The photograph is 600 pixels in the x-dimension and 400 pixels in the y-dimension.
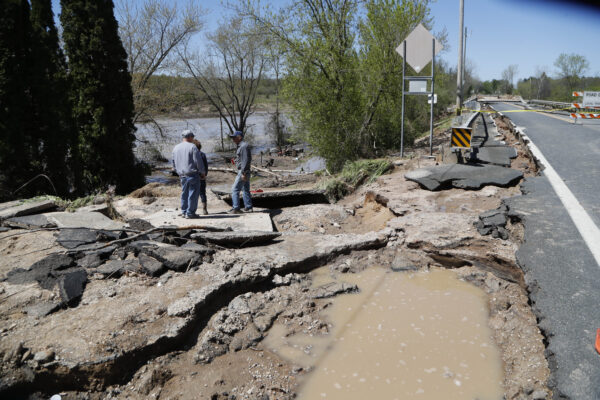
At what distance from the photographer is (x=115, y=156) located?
12719 mm

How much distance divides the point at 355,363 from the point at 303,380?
1.75ft

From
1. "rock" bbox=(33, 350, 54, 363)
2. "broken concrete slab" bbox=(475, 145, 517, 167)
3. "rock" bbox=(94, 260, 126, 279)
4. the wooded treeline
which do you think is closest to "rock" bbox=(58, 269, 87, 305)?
"rock" bbox=(94, 260, 126, 279)

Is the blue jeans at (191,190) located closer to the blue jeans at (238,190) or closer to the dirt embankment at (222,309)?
the blue jeans at (238,190)

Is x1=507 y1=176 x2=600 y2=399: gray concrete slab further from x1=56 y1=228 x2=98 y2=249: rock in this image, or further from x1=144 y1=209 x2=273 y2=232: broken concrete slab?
x1=56 y1=228 x2=98 y2=249: rock

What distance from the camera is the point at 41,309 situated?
404 centimetres

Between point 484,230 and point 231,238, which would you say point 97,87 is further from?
point 484,230

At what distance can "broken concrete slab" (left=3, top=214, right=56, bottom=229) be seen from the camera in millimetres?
6695

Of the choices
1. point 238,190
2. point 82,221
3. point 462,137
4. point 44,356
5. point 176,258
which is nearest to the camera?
point 44,356

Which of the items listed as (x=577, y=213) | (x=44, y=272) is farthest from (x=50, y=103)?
(x=577, y=213)

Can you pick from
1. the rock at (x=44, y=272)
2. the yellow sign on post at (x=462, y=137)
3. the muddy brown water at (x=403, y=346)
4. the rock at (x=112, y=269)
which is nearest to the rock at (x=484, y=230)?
the muddy brown water at (x=403, y=346)

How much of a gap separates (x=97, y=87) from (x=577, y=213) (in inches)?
505

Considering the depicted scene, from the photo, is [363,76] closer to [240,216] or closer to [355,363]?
[240,216]

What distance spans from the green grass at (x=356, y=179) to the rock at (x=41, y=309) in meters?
7.14

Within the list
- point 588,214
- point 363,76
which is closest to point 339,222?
point 588,214
